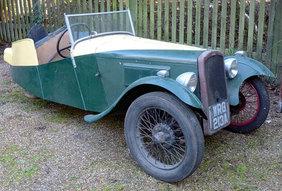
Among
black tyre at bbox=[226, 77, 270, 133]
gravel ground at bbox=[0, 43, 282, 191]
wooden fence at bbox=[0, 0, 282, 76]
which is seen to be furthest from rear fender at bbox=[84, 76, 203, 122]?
wooden fence at bbox=[0, 0, 282, 76]

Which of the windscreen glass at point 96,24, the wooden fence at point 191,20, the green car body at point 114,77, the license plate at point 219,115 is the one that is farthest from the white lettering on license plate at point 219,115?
the wooden fence at point 191,20

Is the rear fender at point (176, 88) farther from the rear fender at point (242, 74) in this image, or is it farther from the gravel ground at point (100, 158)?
the rear fender at point (242, 74)

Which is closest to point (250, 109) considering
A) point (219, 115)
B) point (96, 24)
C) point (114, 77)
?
point (219, 115)

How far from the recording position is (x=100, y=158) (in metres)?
3.27

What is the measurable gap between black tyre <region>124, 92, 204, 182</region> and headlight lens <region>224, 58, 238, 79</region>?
898 millimetres

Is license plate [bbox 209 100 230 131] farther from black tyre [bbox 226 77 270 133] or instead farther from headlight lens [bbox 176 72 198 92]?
black tyre [bbox 226 77 270 133]

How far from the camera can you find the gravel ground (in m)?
2.82

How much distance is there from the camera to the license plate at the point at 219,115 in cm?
288

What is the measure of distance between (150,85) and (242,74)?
1173mm

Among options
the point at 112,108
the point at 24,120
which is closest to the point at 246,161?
the point at 112,108

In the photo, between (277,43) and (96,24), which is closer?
(96,24)

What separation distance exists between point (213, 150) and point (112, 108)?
4.05 feet

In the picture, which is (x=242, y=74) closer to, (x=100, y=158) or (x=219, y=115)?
(x=219, y=115)

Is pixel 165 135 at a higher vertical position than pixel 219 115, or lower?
lower
